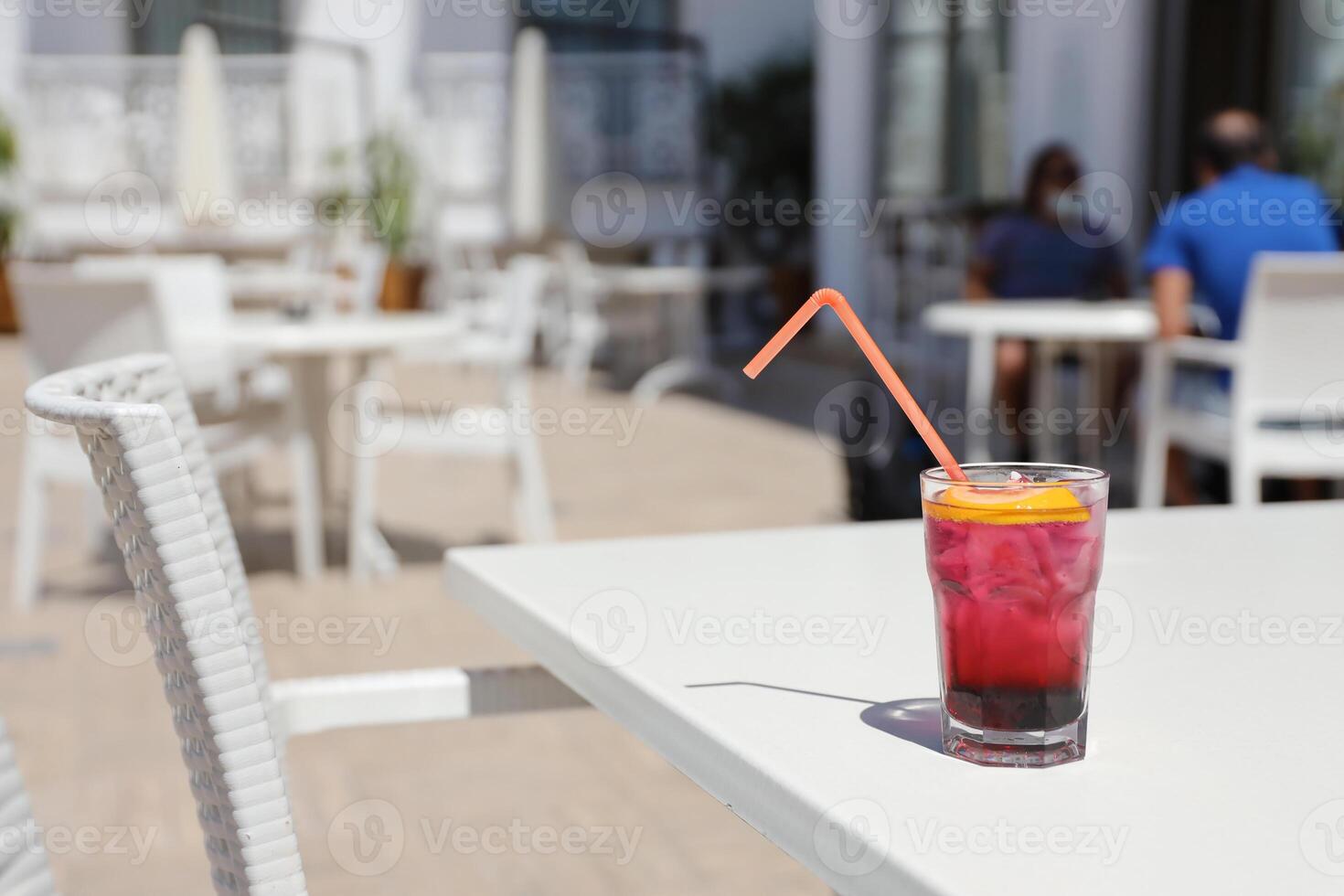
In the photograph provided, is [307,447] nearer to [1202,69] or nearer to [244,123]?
[1202,69]

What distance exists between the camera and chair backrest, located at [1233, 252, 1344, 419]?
329cm

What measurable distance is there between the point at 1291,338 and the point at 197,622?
306 centimetres

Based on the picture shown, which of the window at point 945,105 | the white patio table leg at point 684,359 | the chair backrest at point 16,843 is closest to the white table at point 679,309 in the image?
the white patio table leg at point 684,359

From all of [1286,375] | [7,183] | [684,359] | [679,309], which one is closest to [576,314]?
[679,309]

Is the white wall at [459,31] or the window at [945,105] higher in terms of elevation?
the white wall at [459,31]

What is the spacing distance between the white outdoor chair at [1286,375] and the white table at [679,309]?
5.76 metres

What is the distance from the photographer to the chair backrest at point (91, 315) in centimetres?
374

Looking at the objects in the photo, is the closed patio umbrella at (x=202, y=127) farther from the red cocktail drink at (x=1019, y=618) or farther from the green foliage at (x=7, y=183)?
the red cocktail drink at (x=1019, y=618)

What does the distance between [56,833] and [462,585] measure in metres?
1.67

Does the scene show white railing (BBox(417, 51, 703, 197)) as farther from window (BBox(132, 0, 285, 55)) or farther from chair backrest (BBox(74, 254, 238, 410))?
chair backrest (BBox(74, 254, 238, 410))

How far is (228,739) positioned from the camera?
83 centimetres

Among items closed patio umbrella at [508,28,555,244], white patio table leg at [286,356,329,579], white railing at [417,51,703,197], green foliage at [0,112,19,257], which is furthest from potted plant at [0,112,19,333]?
white patio table leg at [286,356,329,579]

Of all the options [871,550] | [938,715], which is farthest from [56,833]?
[938,715]

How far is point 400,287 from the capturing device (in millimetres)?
13047
